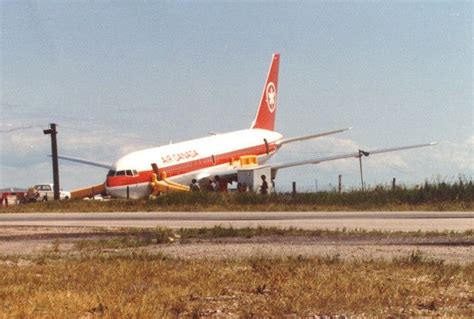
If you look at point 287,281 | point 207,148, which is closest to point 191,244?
point 287,281

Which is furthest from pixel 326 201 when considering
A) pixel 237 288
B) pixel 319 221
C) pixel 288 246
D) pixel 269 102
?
pixel 269 102

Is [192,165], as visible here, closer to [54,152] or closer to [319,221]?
[54,152]

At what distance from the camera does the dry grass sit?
898 centimetres

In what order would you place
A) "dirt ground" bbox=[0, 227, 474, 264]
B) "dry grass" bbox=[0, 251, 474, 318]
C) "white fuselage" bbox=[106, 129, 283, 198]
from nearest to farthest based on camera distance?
"dry grass" bbox=[0, 251, 474, 318], "dirt ground" bbox=[0, 227, 474, 264], "white fuselage" bbox=[106, 129, 283, 198]

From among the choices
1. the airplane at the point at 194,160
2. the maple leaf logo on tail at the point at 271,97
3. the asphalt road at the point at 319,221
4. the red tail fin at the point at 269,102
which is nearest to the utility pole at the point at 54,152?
the airplane at the point at 194,160

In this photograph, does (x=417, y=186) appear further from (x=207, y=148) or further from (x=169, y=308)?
(x=169, y=308)

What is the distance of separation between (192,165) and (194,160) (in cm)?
40

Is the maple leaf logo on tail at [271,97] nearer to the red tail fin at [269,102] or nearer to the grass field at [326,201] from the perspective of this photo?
the red tail fin at [269,102]

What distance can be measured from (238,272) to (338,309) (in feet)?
11.3

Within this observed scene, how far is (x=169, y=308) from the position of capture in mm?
9141

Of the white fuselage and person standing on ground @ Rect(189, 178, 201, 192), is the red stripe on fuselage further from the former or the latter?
person standing on ground @ Rect(189, 178, 201, 192)

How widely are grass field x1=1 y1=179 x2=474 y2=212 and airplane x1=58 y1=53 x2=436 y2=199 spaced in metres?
9.37

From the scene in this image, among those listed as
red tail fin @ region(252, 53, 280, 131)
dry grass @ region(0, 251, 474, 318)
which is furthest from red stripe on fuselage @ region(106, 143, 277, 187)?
dry grass @ region(0, 251, 474, 318)

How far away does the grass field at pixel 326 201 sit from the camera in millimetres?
36188
